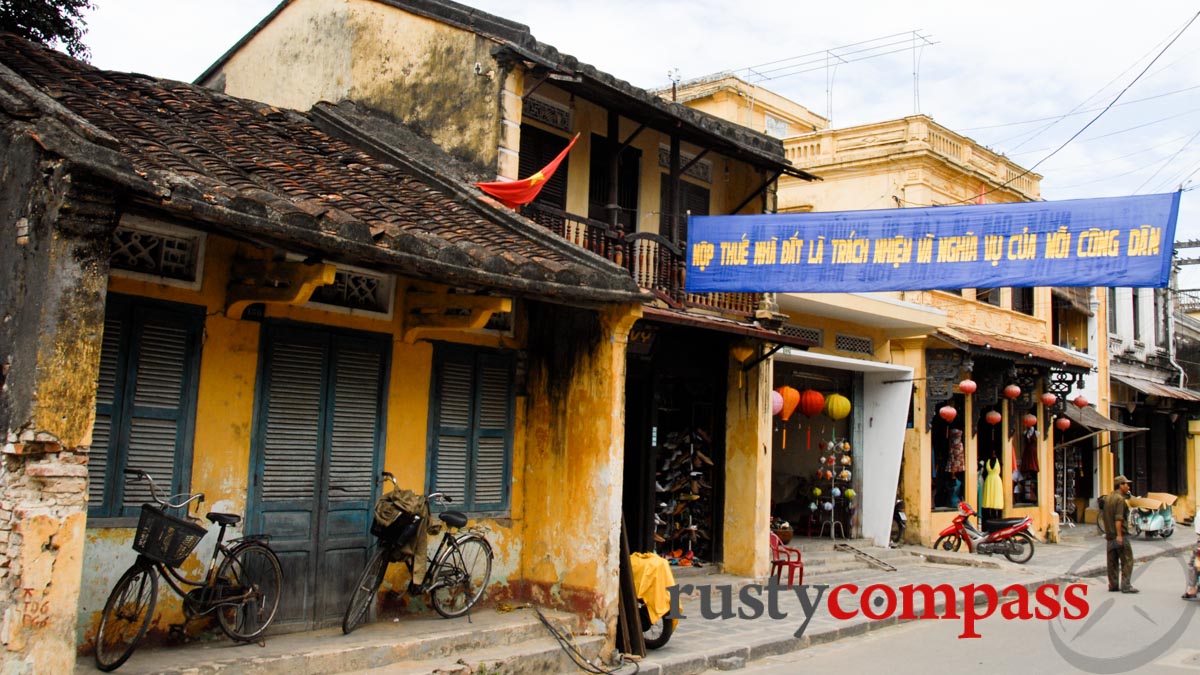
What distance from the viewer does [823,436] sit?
1977 centimetres

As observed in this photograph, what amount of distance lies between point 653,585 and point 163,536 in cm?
456

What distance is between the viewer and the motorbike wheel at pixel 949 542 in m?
19.5

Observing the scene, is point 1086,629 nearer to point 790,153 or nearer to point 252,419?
point 252,419

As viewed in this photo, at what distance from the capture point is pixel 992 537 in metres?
18.8

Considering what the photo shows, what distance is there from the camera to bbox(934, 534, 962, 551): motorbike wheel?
19.5 m

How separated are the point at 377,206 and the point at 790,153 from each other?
1550 cm

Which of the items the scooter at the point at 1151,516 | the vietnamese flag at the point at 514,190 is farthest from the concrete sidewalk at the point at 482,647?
the scooter at the point at 1151,516

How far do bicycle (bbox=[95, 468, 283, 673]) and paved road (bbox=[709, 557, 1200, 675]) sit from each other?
4.39 m

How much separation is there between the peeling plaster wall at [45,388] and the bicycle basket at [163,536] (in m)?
Answer: 0.95

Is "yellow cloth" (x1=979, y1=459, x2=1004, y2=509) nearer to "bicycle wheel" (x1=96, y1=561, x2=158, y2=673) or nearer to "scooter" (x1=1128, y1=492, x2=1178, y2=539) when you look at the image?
"scooter" (x1=1128, y1=492, x2=1178, y2=539)

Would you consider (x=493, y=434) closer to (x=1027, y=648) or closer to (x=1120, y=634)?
(x=1027, y=648)

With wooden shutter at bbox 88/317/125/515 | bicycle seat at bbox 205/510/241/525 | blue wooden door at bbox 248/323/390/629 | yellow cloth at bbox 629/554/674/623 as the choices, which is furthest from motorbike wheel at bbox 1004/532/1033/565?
wooden shutter at bbox 88/317/125/515

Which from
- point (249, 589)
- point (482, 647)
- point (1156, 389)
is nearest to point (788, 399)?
point (482, 647)

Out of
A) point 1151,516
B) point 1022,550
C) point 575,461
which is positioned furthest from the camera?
point 1151,516
